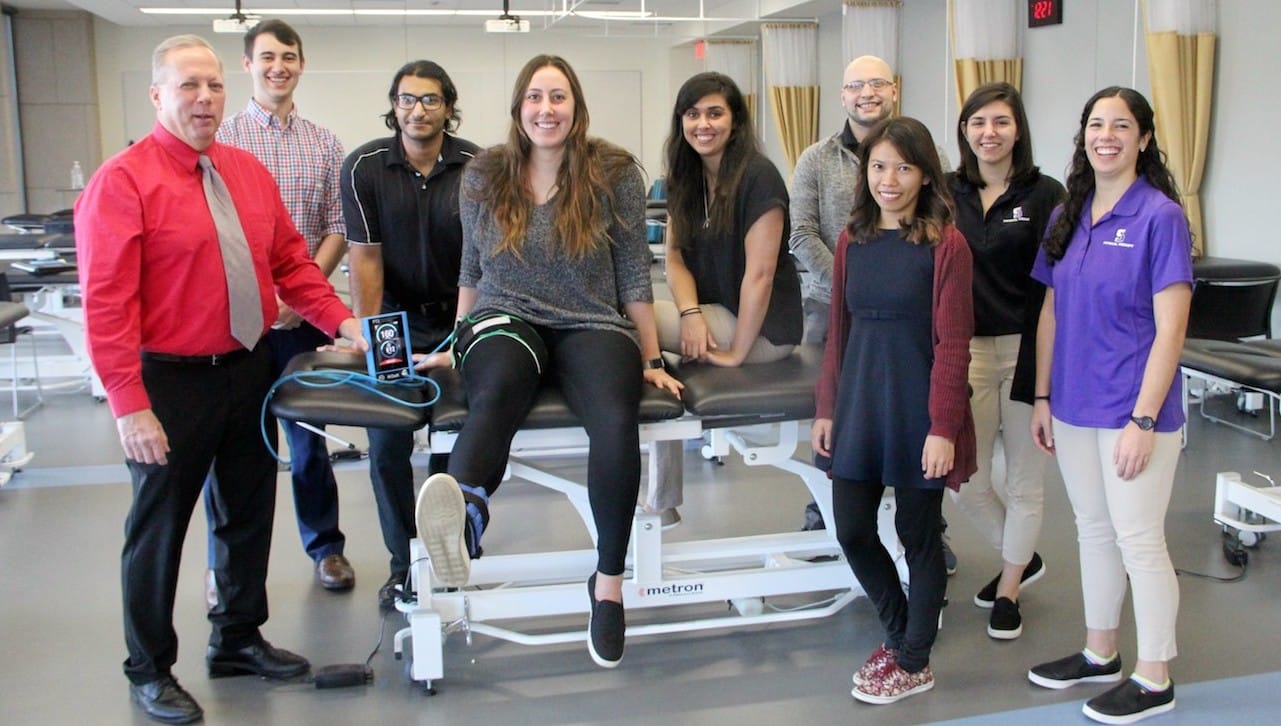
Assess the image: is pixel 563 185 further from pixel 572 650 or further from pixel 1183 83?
pixel 1183 83

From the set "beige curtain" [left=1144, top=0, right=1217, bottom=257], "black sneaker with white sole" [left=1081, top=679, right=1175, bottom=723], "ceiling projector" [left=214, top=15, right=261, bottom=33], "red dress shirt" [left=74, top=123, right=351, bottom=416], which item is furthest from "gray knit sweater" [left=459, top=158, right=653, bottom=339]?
"ceiling projector" [left=214, top=15, right=261, bottom=33]

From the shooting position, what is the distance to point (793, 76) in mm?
12305

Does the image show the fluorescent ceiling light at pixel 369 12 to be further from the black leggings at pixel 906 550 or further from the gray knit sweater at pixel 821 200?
the black leggings at pixel 906 550

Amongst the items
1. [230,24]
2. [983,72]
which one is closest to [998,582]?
[983,72]

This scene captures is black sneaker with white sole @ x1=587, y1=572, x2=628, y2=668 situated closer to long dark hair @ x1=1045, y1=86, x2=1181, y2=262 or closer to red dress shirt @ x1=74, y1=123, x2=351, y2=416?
red dress shirt @ x1=74, y1=123, x2=351, y2=416

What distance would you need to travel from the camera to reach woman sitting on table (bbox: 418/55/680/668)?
238 centimetres

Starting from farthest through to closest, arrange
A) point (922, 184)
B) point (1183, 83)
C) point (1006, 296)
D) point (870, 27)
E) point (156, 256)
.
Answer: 1. point (870, 27)
2. point (1183, 83)
3. point (1006, 296)
4. point (922, 184)
5. point (156, 256)

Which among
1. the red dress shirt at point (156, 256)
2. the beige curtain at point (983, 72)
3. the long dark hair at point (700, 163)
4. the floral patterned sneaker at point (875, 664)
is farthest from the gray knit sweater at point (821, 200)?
the beige curtain at point (983, 72)

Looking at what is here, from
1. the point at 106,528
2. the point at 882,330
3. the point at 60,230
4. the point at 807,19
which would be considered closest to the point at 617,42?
the point at 807,19

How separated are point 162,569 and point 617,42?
13.5 m

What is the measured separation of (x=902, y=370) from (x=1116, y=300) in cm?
45

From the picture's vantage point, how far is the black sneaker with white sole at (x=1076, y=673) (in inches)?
98.9

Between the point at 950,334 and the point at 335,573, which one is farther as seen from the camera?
the point at 335,573

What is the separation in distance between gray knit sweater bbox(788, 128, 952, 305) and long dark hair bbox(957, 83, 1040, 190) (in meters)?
0.27
